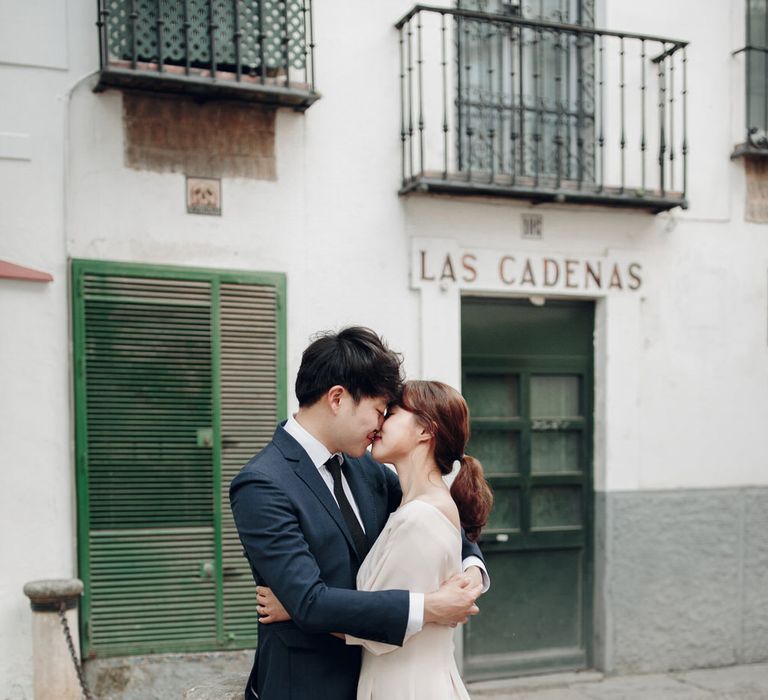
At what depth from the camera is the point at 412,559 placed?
2.78m

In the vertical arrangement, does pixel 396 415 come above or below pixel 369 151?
below

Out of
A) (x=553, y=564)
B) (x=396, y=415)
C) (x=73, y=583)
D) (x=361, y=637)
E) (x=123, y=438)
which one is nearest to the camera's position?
(x=361, y=637)

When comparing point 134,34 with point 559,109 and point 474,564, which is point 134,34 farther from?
point 474,564

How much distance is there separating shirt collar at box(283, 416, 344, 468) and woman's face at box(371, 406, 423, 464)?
20 centimetres

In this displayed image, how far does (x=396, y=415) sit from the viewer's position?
311cm

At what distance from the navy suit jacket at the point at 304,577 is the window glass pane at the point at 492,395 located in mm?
4138

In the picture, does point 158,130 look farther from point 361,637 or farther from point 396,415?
point 361,637

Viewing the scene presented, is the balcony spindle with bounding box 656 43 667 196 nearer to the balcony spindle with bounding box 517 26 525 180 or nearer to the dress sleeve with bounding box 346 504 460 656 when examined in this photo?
the balcony spindle with bounding box 517 26 525 180

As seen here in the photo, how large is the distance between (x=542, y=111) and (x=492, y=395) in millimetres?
2053

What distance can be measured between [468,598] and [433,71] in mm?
4800

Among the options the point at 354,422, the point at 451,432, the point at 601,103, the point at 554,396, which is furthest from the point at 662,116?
the point at 354,422

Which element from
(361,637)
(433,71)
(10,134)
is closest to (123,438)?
(10,134)

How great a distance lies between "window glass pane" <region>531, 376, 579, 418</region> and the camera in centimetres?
739

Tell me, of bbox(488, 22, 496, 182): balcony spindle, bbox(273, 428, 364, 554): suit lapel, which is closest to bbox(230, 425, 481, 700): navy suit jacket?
bbox(273, 428, 364, 554): suit lapel
